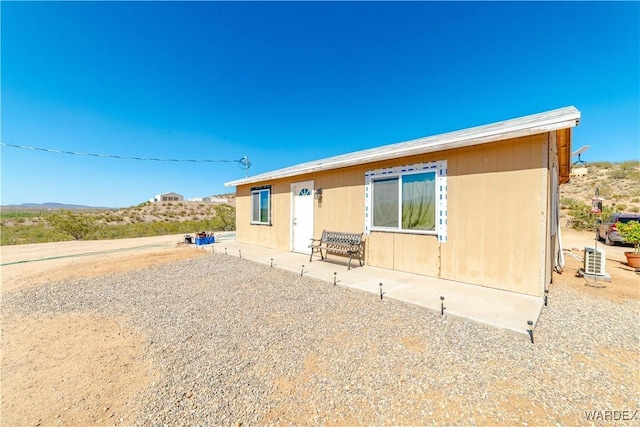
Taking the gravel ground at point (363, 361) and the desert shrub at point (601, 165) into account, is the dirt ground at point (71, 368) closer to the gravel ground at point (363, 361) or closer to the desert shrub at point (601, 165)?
the gravel ground at point (363, 361)

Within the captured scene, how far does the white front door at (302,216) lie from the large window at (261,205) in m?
1.46

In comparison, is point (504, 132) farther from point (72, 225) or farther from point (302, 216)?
point (72, 225)

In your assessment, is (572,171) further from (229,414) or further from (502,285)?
(229,414)

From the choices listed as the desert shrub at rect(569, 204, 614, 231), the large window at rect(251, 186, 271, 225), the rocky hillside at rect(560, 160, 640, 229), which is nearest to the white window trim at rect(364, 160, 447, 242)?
the large window at rect(251, 186, 271, 225)

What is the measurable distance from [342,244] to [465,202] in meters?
2.97

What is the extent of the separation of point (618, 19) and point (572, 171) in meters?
5.30

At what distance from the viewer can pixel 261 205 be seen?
967 centimetres

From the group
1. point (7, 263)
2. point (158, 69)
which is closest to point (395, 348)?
point (7, 263)

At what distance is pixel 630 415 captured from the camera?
1.70 m

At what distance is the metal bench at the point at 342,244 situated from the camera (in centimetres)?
598

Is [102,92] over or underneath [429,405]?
over

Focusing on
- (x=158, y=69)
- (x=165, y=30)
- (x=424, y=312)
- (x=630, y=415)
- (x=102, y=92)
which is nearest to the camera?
(x=630, y=415)

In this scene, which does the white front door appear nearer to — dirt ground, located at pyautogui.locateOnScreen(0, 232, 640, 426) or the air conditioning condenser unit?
dirt ground, located at pyautogui.locateOnScreen(0, 232, 640, 426)

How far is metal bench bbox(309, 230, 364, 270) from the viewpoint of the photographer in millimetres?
5983
